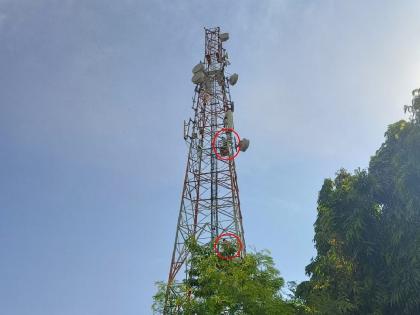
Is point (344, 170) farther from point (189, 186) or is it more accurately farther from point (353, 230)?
point (189, 186)

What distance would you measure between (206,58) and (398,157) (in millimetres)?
14389

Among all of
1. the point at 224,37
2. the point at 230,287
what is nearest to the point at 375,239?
the point at 230,287

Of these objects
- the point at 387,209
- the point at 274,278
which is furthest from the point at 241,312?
the point at 387,209

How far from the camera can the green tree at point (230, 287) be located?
18766 millimetres

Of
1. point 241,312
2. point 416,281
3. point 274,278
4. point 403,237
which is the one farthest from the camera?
point 403,237

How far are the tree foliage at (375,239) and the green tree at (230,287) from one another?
198 inches

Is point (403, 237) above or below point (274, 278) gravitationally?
above

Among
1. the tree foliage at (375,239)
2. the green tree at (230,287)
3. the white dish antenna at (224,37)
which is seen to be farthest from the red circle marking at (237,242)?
the white dish antenna at (224,37)

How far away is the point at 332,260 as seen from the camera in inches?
1117

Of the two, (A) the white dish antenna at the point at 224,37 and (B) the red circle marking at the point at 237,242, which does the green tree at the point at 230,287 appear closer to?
(B) the red circle marking at the point at 237,242

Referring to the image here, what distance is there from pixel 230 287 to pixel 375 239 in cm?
1318

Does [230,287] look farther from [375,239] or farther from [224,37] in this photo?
[224,37]

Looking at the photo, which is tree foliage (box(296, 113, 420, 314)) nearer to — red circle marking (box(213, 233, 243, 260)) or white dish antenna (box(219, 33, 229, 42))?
red circle marking (box(213, 233, 243, 260))

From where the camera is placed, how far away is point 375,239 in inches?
1123
